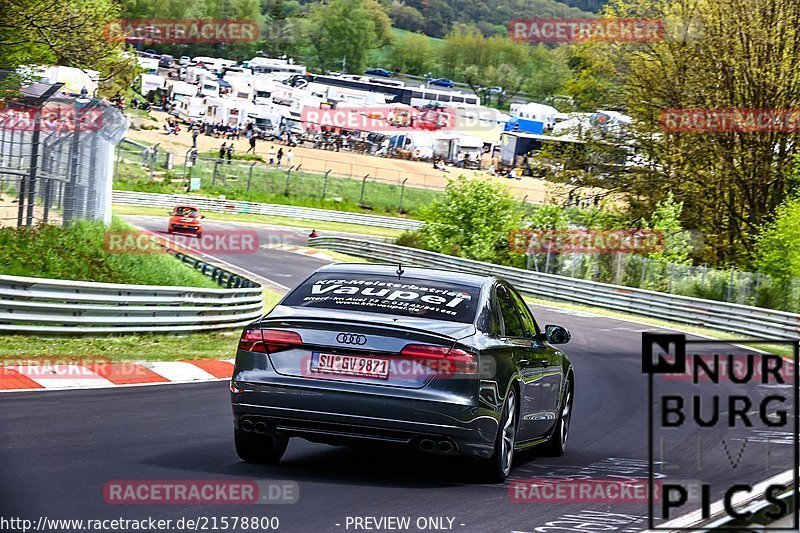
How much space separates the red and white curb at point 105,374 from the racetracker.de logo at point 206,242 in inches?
192

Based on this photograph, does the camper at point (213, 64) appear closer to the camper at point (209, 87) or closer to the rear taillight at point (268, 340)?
the camper at point (209, 87)

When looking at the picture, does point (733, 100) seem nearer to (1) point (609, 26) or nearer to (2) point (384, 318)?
(1) point (609, 26)

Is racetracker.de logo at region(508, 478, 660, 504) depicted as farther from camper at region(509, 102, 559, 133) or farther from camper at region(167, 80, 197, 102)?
camper at region(509, 102, 559, 133)

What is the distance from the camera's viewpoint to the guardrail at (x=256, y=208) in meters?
63.2

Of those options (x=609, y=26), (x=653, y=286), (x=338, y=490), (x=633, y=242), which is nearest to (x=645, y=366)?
(x=338, y=490)

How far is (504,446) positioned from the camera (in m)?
8.55

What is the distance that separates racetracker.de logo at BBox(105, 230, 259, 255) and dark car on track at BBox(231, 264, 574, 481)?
490 inches

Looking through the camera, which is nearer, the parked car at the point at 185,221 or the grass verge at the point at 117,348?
the grass verge at the point at 117,348

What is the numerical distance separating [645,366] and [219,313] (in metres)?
14.7

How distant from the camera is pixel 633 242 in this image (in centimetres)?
4369

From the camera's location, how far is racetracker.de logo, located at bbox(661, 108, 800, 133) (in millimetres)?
42969

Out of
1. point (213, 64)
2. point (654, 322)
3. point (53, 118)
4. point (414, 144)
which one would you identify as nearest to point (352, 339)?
point (53, 118)

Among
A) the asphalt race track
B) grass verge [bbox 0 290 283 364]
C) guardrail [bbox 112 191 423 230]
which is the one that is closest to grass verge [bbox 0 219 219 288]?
grass verge [bbox 0 290 283 364]

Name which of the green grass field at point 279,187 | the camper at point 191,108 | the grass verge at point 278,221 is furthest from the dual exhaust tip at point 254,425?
the camper at point 191,108
